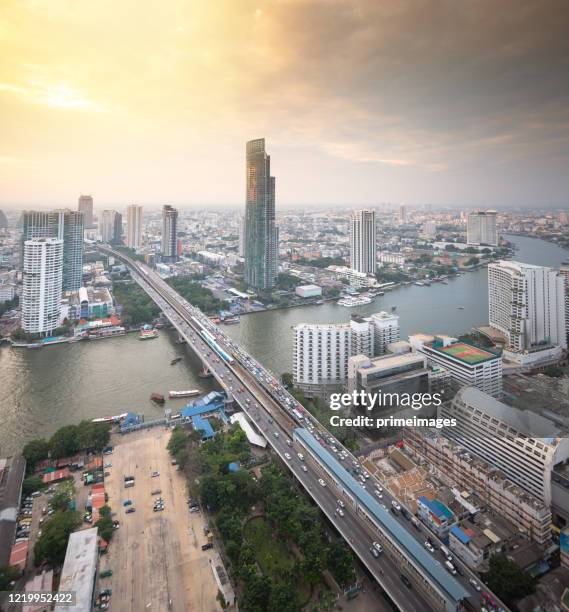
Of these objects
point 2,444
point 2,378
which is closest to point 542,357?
point 2,444

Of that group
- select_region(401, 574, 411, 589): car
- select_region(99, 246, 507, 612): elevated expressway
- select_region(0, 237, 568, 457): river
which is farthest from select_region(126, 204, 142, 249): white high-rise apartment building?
select_region(401, 574, 411, 589): car

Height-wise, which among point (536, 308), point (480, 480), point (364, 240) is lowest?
point (480, 480)

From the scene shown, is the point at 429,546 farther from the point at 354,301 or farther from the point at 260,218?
the point at 260,218

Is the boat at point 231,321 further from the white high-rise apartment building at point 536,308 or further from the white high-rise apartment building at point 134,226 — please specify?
the white high-rise apartment building at point 134,226

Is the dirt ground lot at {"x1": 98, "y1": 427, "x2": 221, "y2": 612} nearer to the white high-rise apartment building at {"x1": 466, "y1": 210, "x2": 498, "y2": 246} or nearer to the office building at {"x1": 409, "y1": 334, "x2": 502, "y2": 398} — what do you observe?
the office building at {"x1": 409, "y1": 334, "x2": 502, "y2": 398}

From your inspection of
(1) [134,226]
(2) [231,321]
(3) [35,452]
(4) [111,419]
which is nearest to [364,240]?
(2) [231,321]

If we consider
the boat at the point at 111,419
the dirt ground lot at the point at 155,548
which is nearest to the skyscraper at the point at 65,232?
the boat at the point at 111,419
